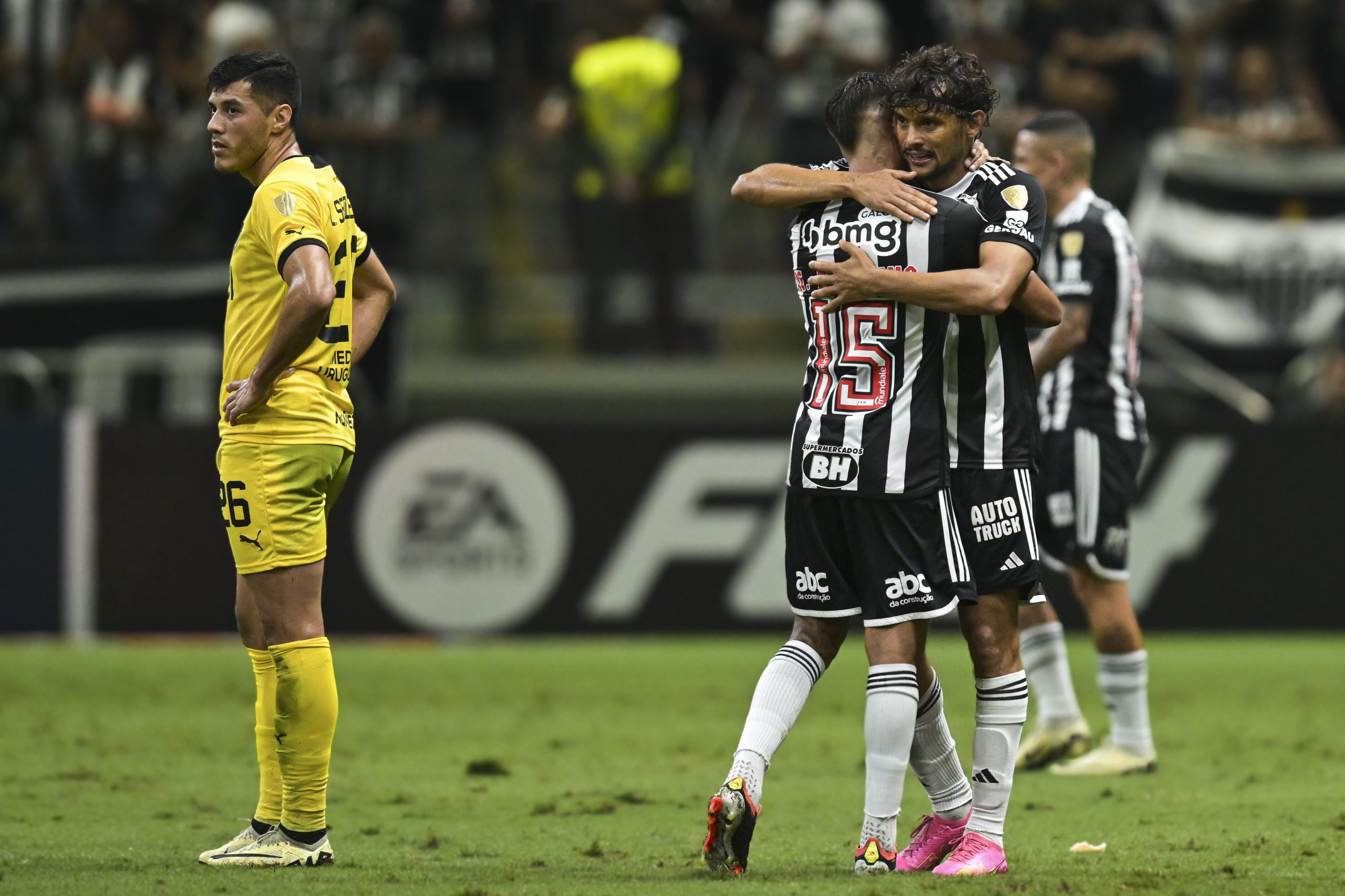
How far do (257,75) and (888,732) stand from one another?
2565 millimetres

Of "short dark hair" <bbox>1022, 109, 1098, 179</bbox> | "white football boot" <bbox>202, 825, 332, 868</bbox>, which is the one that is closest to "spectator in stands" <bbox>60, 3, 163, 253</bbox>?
"short dark hair" <bbox>1022, 109, 1098, 179</bbox>

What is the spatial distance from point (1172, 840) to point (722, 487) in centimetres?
674

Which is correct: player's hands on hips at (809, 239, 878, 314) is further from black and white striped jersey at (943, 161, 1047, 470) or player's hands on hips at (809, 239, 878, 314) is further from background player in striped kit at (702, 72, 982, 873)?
black and white striped jersey at (943, 161, 1047, 470)

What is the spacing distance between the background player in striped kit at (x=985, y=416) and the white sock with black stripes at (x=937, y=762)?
0.06 feet

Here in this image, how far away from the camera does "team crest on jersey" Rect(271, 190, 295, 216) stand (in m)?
5.02

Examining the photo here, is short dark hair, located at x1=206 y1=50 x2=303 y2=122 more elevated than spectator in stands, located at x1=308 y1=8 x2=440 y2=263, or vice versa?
spectator in stands, located at x1=308 y1=8 x2=440 y2=263

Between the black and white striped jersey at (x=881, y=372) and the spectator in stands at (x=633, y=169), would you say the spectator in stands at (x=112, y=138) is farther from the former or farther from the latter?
the black and white striped jersey at (x=881, y=372)

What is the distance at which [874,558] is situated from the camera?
4.89 m

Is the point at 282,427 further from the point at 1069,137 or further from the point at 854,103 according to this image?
the point at 1069,137

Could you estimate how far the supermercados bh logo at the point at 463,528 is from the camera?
39.5 feet

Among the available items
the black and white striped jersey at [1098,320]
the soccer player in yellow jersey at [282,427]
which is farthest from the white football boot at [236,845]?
the black and white striped jersey at [1098,320]

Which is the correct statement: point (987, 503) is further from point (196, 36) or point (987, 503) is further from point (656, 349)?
point (196, 36)

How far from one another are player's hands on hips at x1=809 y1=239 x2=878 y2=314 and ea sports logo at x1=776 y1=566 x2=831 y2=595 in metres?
0.73

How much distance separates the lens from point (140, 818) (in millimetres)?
5961
